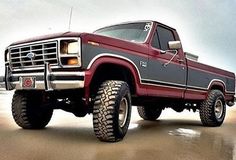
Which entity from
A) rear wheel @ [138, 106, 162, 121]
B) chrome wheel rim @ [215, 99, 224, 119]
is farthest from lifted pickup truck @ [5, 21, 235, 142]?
rear wheel @ [138, 106, 162, 121]

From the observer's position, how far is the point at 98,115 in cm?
477

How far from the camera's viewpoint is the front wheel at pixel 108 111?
475 cm

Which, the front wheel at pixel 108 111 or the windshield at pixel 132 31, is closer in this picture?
the front wheel at pixel 108 111

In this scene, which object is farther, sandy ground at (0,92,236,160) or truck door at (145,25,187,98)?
truck door at (145,25,187,98)

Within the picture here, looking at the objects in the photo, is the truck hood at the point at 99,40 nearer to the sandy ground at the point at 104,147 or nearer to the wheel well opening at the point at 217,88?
the sandy ground at the point at 104,147

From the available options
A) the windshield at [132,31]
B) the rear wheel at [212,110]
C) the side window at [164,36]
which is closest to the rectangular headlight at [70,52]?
the windshield at [132,31]

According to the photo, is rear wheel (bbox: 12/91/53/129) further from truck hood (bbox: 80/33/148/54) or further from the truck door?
the truck door

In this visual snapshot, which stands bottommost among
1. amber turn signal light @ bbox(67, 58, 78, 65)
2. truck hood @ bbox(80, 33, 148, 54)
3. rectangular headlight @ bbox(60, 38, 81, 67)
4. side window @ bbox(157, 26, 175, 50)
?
amber turn signal light @ bbox(67, 58, 78, 65)

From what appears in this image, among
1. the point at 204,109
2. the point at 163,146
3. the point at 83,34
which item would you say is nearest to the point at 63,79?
the point at 83,34

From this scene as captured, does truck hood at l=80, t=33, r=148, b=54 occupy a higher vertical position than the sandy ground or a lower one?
higher

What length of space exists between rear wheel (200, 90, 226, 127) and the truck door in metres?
1.15

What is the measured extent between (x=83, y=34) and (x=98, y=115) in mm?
1132

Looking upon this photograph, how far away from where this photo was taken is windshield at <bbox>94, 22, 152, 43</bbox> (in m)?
6.33

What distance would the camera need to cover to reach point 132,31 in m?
6.51
